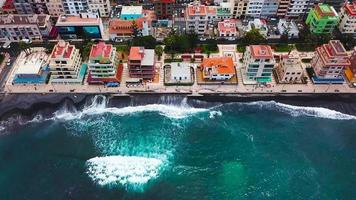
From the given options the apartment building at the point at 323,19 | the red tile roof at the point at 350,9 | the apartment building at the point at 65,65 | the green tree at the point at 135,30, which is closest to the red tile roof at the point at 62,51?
the apartment building at the point at 65,65

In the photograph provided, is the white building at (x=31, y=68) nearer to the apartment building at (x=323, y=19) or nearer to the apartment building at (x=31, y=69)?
the apartment building at (x=31, y=69)

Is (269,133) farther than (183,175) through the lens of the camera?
Yes

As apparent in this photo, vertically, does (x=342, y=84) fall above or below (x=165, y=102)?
above

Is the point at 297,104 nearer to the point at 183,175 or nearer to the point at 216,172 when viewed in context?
the point at 216,172

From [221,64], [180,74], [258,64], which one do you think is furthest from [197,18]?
[258,64]

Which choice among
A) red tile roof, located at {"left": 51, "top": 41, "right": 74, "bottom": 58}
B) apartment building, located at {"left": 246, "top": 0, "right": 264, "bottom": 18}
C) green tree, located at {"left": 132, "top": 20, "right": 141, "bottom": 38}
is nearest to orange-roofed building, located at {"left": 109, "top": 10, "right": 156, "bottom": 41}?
green tree, located at {"left": 132, "top": 20, "right": 141, "bottom": 38}

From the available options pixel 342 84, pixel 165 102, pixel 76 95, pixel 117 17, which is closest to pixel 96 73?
pixel 76 95

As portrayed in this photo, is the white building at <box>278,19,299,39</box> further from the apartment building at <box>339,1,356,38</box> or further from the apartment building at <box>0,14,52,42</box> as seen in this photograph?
the apartment building at <box>0,14,52,42</box>

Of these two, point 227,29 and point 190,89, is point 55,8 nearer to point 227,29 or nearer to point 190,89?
point 190,89
